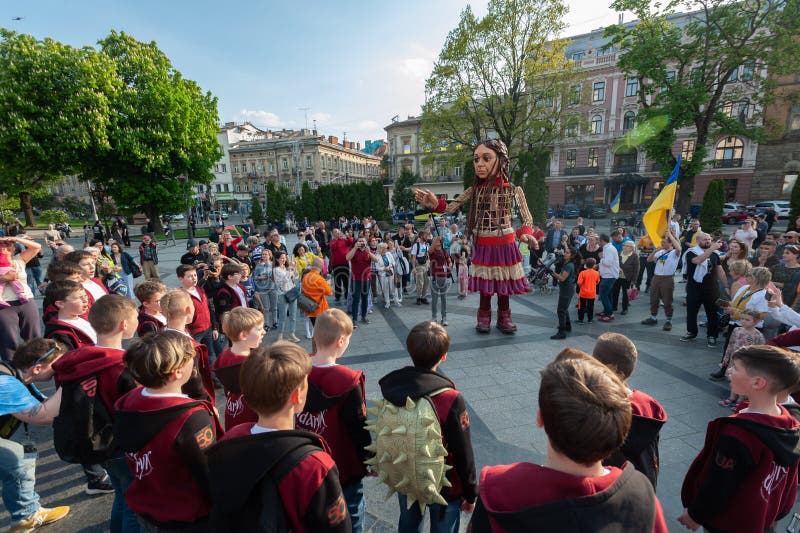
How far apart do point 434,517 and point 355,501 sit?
21.2 inches

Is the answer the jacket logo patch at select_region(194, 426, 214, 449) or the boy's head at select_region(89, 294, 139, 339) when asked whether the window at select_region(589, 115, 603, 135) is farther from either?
the jacket logo patch at select_region(194, 426, 214, 449)

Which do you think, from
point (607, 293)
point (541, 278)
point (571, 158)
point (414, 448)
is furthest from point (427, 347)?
point (571, 158)

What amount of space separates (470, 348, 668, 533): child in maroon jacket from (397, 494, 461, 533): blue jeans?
1110 mm

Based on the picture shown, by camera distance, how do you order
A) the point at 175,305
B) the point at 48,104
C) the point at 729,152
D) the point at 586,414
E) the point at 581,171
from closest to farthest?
1. the point at 586,414
2. the point at 175,305
3. the point at 48,104
4. the point at 729,152
5. the point at 581,171

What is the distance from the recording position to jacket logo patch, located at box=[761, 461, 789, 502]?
6.51 feet

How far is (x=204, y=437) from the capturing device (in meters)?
2.00

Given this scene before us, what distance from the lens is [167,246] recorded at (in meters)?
22.1

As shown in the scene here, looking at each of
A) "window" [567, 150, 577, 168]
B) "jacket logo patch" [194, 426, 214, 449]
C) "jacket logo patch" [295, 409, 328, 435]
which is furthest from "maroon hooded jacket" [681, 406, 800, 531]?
"window" [567, 150, 577, 168]

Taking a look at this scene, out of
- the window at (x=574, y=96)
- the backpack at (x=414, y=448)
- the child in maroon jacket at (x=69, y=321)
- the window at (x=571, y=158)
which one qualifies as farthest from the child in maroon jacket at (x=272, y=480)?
the window at (x=571, y=158)

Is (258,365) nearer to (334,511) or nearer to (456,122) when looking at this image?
(334,511)

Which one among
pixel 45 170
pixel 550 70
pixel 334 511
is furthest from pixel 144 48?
pixel 334 511

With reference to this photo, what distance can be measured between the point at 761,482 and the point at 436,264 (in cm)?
579

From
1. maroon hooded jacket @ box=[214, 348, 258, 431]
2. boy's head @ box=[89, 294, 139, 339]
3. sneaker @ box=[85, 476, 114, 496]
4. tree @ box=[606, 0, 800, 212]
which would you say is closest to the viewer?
boy's head @ box=[89, 294, 139, 339]

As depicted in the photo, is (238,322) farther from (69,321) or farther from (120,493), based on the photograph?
(69,321)
